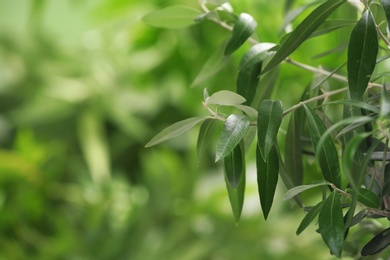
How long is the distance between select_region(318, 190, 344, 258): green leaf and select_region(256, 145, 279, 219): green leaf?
3cm

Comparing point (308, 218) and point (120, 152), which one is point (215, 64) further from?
point (120, 152)

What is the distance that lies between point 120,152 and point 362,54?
1203 millimetres

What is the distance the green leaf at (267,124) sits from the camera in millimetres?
325

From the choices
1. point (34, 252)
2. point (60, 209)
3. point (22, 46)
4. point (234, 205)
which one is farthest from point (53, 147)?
point (234, 205)

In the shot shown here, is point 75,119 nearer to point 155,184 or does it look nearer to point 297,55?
point 155,184

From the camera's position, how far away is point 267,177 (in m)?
0.35

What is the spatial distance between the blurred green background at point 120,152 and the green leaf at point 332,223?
0.46m

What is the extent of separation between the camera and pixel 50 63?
1562 millimetres

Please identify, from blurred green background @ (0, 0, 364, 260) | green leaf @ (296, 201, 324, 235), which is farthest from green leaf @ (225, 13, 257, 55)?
blurred green background @ (0, 0, 364, 260)

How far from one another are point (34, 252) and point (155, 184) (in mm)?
251

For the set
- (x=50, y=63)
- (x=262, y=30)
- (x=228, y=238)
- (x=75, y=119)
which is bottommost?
(x=228, y=238)

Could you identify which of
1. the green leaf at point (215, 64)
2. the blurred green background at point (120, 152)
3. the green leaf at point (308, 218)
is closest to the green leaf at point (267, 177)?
the green leaf at point (308, 218)

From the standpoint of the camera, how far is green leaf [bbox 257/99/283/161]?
0.32m

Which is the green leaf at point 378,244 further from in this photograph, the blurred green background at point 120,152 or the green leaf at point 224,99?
the blurred green background at point 120,152
